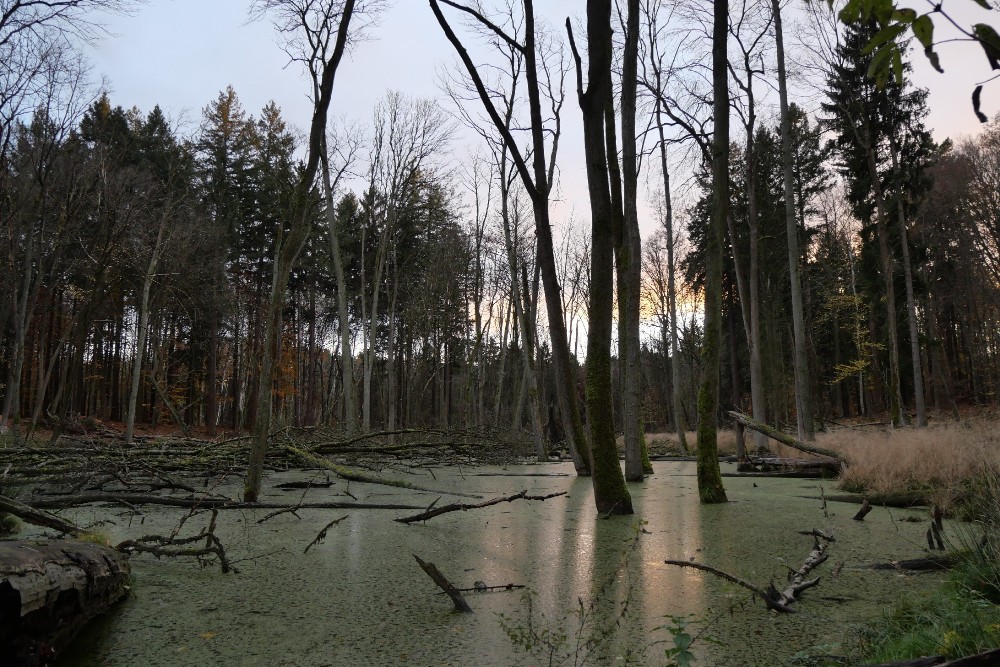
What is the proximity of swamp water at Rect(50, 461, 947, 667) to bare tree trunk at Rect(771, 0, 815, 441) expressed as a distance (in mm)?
7098

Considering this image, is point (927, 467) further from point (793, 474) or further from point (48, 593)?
point (48, 593)

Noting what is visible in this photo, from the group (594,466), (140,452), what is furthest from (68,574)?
(140,452)

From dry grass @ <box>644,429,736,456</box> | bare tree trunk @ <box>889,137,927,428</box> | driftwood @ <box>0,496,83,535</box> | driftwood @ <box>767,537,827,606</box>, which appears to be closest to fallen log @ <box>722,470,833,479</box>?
dry grass @ <box>644,429,736,456</box>

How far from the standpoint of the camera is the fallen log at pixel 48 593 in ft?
5.16

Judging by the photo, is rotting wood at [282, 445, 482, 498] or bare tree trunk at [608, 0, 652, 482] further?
bare tree trunk at [608, 0, 652, 482]

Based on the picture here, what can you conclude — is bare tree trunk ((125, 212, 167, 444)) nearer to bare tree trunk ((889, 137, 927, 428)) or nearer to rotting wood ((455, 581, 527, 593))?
rotting wood ((455, 581, 527, 593))

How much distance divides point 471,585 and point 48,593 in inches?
64.3

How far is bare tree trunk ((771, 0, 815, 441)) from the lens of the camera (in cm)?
1142

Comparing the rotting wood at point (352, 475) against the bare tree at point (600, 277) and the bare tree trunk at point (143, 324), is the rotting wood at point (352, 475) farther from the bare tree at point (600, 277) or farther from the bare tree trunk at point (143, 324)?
the bare tree trunk at point (143, 324)

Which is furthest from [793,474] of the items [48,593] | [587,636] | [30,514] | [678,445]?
[678,445]

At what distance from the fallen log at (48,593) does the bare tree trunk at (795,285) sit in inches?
458

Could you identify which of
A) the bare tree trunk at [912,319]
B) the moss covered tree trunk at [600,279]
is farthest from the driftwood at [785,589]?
the bare tree trunk at [912,319]

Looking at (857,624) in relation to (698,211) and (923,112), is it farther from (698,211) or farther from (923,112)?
(698,211)

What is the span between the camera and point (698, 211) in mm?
22859
